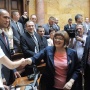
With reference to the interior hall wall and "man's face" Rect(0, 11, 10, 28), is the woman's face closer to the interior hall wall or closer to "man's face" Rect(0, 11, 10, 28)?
"man's face" Rect(0, 11, 10, 28)

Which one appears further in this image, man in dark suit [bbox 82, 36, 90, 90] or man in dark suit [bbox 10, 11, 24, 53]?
man in dark suit [bbox 10, 11, 24, 53]

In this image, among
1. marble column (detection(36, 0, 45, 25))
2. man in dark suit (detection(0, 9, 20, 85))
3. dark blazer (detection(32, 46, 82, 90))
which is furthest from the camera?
marble column (detection(36, 0, 45, 25))

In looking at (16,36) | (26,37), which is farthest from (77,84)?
(16,36)

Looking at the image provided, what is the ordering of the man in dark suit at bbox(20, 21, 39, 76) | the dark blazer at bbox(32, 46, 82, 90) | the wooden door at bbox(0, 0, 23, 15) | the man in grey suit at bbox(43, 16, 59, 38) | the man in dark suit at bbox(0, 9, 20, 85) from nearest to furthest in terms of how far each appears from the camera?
the dark blazer at bbox(32, 46, 82, 90)
the man in dark suit at bbox(0, 9, 20, 85)
the man in dark suit at bbox(20, 21, 39, 76)
the man in grey suit at bbox(43, 16, 59, 38)
the wooden door at bbox(0, 0, 23, 15)

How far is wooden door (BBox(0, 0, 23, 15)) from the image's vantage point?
31.0 feet

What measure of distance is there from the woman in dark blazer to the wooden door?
6.43 meters

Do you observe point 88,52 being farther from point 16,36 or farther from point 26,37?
point 16,36

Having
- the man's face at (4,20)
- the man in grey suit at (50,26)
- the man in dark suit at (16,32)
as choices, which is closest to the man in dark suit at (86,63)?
the man's face at (4,20)

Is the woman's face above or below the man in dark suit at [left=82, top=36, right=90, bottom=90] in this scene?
above

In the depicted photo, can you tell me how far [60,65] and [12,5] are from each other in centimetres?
683

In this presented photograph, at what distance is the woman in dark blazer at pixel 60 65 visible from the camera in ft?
10.8

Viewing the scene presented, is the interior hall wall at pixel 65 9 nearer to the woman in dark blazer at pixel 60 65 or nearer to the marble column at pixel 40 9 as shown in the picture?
the marble column at pixel 40 9

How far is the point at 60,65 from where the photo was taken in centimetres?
328

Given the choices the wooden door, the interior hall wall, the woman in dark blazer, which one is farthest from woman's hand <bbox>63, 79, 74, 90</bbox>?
the interior hall wall
